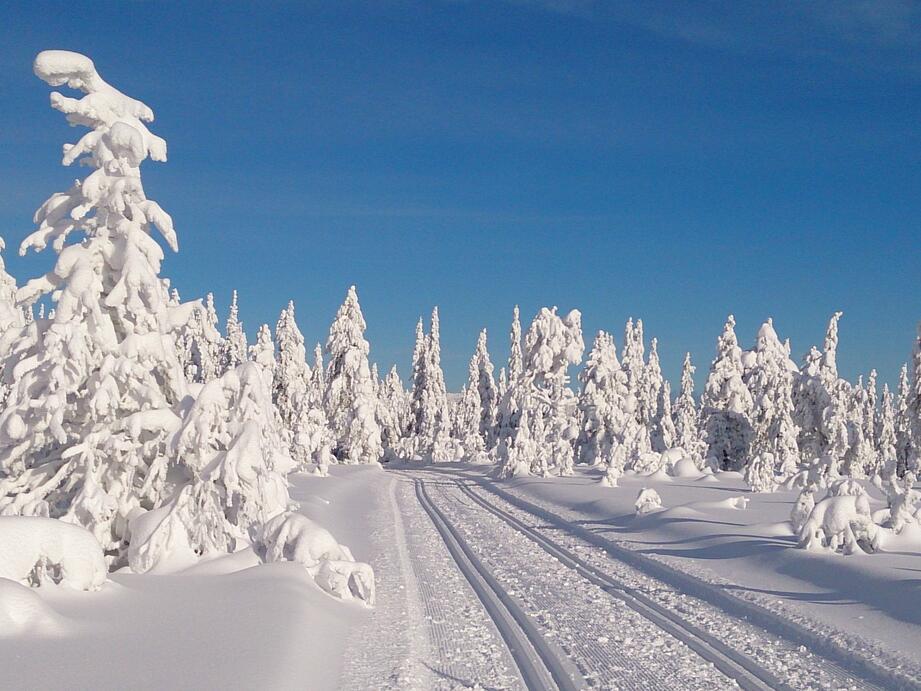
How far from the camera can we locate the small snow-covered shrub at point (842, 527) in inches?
556

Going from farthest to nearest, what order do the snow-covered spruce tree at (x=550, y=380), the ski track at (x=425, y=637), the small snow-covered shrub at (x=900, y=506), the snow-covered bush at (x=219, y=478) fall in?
the snow-covered spruce tree at (x=550, y=380) → the small snow-covered shrub at (x=900, y=506) → the snow-covered bush at (x=219, y=478) → the ski track at (x=425, y=637)

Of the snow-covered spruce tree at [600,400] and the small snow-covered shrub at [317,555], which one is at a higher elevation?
the snow-covered spruce tree at [600,400]

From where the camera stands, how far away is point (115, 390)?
1240 cm

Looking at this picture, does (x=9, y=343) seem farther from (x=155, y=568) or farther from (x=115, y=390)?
(x=155, y=568)

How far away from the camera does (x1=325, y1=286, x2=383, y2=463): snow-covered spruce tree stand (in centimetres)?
5938

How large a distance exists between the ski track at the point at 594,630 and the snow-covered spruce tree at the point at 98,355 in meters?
5.09

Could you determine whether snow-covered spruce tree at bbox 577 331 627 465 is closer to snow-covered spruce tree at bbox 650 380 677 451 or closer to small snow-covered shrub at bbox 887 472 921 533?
snow-covered spruce tree at bbox 650 380 677 451

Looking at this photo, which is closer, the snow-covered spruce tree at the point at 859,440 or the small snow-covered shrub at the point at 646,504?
the small snow-covered shrub at the point at 646,504

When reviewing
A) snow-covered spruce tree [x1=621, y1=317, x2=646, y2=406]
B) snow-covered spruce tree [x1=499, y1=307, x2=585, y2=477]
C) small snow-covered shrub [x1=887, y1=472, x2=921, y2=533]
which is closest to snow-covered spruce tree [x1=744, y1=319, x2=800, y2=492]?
snow-covered spruce tree [x1=499, y1=307, x2=585, y2=477]

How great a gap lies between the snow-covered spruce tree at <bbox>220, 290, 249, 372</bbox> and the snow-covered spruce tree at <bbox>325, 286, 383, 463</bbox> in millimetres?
18547

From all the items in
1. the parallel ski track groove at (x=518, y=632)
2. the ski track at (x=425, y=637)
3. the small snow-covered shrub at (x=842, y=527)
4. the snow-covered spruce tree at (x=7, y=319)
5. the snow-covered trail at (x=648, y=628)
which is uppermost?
the snow-covered spruce tree at (x=7, y=319)

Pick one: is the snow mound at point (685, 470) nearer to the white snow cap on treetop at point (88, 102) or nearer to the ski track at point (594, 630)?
the ski track at point (594, 630)

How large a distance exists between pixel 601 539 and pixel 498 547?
301 cm

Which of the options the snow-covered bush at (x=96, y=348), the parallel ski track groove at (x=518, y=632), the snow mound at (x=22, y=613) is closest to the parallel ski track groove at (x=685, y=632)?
the parallel ski track groove at (x=518, y=632)
